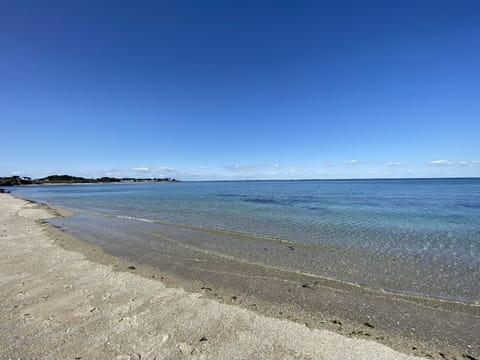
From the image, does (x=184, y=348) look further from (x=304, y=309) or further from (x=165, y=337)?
(x=304, y=309)

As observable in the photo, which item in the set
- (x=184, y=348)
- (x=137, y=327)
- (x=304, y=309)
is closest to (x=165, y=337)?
(x=184, y=348)

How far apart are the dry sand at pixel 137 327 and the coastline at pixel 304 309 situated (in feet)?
0.11

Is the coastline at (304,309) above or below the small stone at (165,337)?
below

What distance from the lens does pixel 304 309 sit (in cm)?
495

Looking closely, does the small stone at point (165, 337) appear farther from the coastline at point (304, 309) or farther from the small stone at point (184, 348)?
the small stone at point (184, 348)

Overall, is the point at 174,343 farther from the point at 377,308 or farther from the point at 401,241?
the point at 401,241

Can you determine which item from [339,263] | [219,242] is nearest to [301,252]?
[339,263]

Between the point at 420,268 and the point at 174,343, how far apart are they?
A: 8446mm

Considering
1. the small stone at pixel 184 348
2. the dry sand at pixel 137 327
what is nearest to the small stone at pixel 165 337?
the dry sand at pixel 137 327

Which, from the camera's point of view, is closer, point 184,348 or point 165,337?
point 184,348

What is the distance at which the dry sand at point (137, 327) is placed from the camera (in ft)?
11.3

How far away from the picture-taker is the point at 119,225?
14883mm

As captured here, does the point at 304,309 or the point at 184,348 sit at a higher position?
the point at 184,348

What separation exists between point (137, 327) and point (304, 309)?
347 cm
